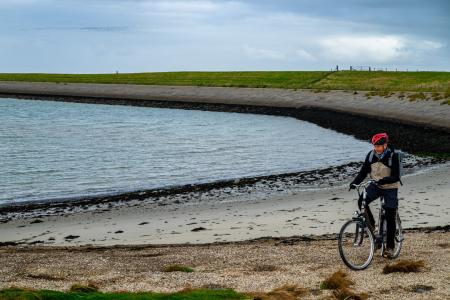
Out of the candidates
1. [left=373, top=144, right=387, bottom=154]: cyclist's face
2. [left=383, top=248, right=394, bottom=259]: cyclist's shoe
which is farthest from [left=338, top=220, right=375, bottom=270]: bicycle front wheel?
[left=373, top=144, right=387, bottom=154]: cyclist's face

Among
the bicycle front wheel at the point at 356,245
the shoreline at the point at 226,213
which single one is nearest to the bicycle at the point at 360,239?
the bicycle front wheel at the point at 356,245

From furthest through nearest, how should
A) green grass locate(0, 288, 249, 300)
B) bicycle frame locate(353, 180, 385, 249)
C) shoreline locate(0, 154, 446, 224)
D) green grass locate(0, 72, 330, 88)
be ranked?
A: green grass locate(0, 72, 330, 88) < shoreline locate(0, 154, 446, 224) < bicycle frame locate(353, 180, 385, 249) < green grass locate(0, 288, 249, 300)

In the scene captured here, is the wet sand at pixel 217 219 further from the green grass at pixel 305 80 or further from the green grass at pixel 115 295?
the green grass at pixel 305 80

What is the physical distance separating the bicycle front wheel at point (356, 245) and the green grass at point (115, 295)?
120 inches

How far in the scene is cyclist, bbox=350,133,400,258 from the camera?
499 inches

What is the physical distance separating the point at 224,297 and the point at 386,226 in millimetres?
4509

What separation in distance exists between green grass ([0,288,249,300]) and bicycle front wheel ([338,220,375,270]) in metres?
3.04

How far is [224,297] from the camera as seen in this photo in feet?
35.4

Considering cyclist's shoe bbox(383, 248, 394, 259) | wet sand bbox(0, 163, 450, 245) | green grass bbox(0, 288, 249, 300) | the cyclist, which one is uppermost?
the cyclist

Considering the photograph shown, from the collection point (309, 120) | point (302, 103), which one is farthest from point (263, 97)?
point (309, 120)

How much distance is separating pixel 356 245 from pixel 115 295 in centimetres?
535

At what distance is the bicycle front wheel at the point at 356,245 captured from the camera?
42.4ft

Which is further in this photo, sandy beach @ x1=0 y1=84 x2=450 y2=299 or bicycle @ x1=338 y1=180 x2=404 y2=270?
bicycle @ x1=338 y1=180 x2=404 y2=270

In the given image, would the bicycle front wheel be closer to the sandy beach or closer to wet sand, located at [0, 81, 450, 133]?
the sandy beach
